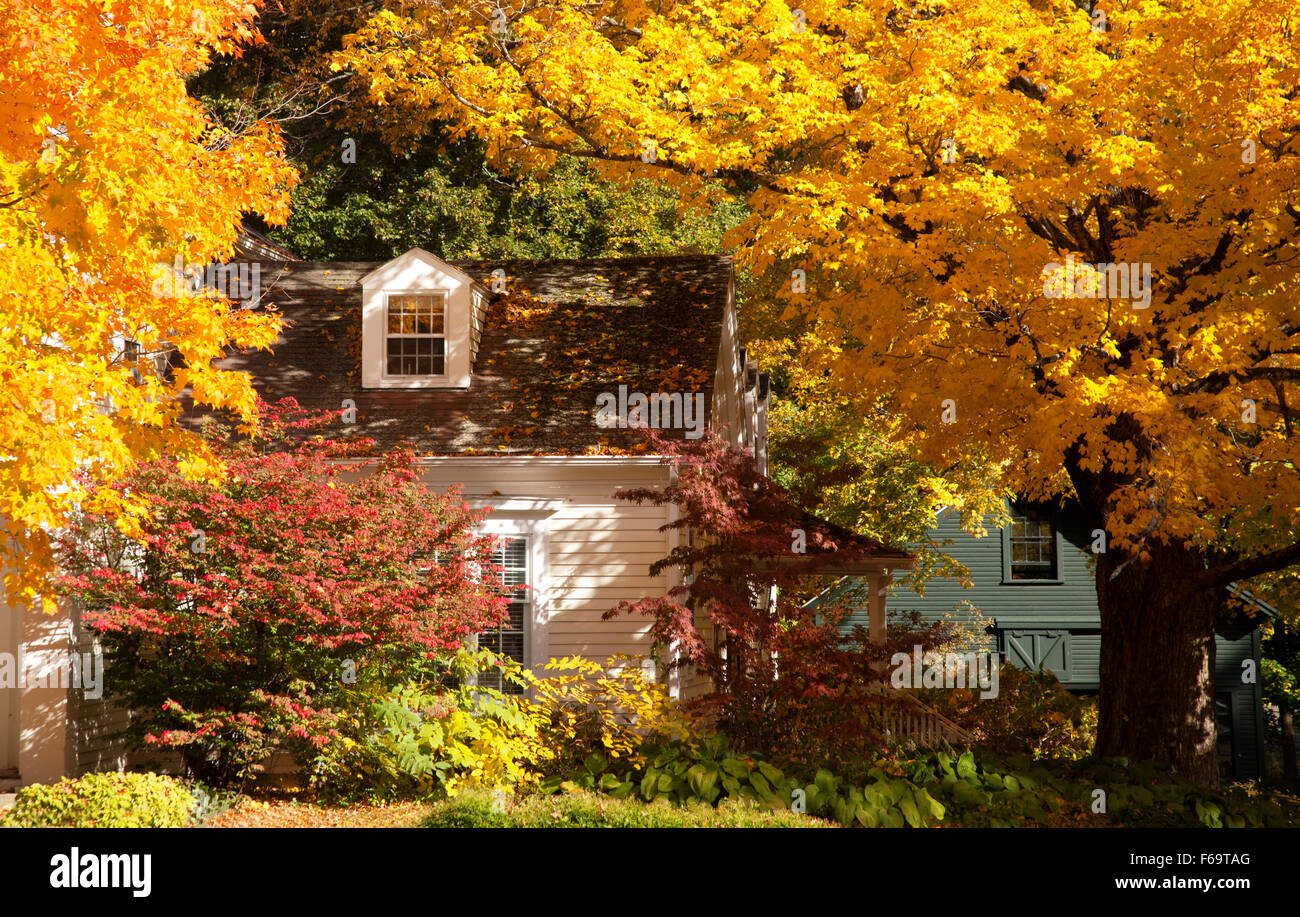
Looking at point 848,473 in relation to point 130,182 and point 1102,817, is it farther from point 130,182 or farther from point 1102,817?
point 130,182

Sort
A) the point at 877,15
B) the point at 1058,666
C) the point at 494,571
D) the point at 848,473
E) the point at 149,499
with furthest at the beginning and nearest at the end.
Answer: the point at 1058,666, the point at 848,473, the point at 877,15, the point at 494,571, the point at 149,499

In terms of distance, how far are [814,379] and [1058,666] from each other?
958cm

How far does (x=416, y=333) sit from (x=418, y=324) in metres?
0.15

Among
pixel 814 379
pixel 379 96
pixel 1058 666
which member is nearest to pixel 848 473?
pixel 814 379

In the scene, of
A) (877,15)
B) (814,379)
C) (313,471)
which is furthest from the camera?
(814,379)

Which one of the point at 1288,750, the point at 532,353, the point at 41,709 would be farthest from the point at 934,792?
the point at 1288,750

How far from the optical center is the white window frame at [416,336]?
16188 millimetres

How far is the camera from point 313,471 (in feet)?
40.2

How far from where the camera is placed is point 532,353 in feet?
54.3

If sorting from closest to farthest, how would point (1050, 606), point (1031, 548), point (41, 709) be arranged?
point (41, 709)
point (1050, 606)
point (1031, 548)
